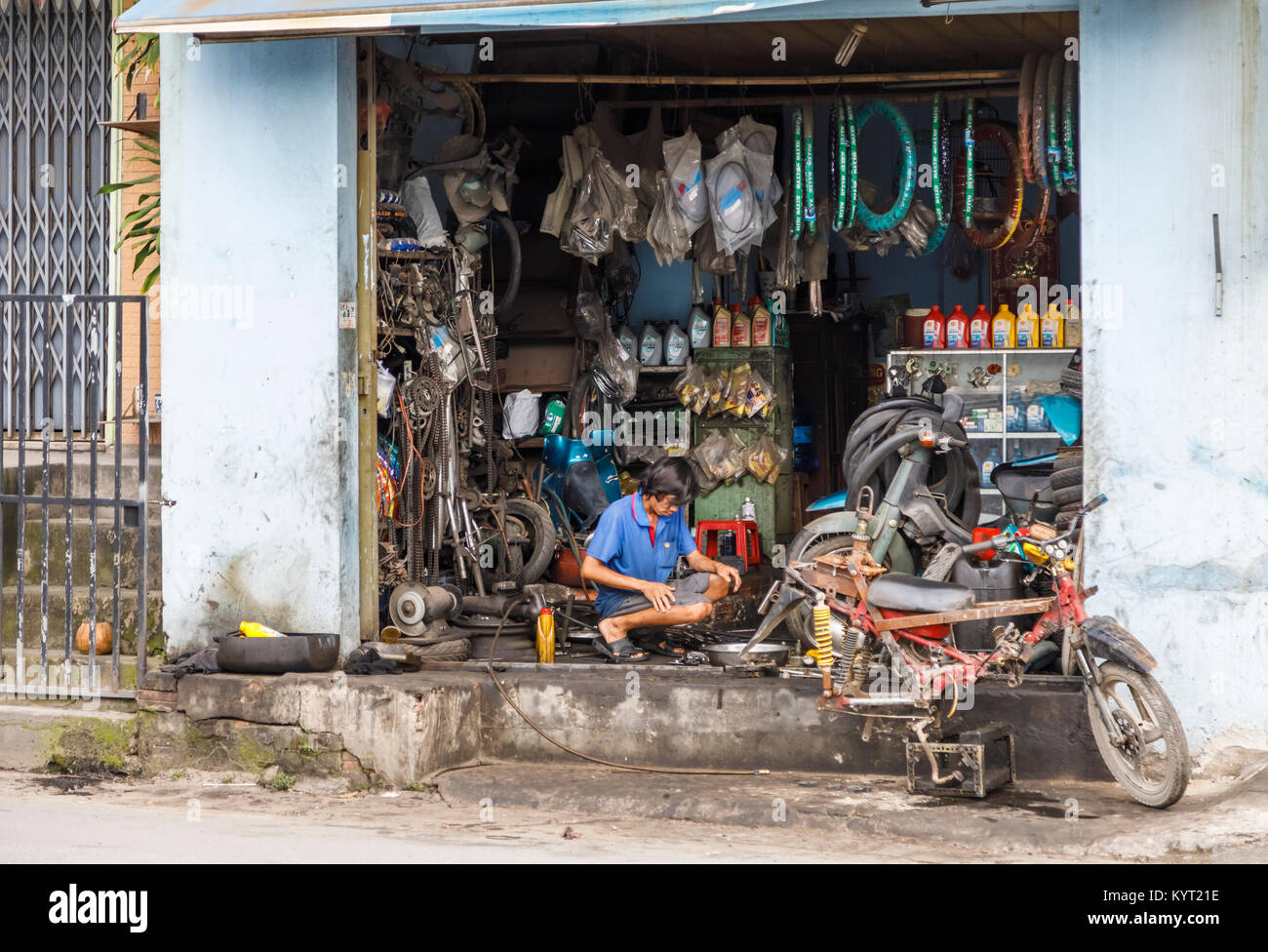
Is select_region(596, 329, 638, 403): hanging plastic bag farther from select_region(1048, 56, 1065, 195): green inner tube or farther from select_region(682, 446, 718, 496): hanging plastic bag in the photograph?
select_region(1048, 56, 1065, 195): green inner tube

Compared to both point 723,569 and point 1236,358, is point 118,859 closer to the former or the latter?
point 723,569

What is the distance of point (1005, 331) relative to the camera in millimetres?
10617

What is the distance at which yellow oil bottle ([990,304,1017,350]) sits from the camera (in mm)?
10617

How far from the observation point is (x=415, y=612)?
7773 mm

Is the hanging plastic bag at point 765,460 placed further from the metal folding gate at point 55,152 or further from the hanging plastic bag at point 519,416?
the metal folding gate at point 55,152

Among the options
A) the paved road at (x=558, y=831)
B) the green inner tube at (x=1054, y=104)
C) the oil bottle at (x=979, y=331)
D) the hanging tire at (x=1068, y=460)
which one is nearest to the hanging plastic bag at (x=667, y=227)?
the green inner tube at (x=1054, y=104)

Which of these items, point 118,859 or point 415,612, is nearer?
point 118,859

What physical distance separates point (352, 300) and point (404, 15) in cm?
148

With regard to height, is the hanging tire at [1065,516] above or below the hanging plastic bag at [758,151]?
below

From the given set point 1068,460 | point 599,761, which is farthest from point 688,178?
point 599,761

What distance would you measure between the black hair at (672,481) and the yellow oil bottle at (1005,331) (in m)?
4.00

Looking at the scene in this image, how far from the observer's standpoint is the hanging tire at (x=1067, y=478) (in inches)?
280

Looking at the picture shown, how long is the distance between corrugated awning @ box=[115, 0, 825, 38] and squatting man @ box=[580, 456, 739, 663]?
235cm

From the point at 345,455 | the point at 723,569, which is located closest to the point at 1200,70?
the point at 723,569
